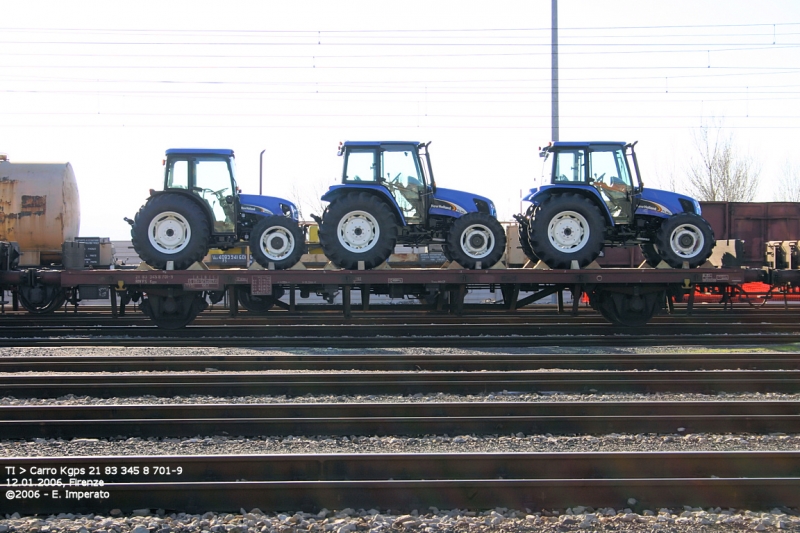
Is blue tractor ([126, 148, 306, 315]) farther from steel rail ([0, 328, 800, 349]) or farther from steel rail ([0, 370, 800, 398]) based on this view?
steel rail ([0, 370, 800, 398])

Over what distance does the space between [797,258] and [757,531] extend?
11.9 meters

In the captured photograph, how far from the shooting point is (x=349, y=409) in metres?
6.55

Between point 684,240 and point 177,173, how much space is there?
31.7ft

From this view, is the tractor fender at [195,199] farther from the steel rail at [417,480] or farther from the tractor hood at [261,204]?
the steel rail at [417,480]

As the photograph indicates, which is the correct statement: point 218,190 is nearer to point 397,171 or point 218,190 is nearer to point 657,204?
point 397,171

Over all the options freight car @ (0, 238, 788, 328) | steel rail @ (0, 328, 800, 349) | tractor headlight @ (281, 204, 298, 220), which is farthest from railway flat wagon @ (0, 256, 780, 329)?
tractor headlight @ (281, 204, 298, 220)

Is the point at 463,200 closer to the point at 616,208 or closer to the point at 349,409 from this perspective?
the point at 616,208

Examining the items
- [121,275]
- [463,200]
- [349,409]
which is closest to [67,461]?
[349,409]

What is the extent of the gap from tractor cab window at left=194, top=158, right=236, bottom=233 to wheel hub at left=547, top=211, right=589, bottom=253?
6.08m

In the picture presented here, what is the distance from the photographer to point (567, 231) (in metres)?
12.0

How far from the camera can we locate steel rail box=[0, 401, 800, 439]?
611cm

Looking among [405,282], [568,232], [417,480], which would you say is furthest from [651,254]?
[417,480]

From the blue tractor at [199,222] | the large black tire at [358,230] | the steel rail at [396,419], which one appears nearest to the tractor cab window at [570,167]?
the large black tire at [358,230]

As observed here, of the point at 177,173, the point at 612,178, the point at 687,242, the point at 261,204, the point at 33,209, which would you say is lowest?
the point at 687,242
